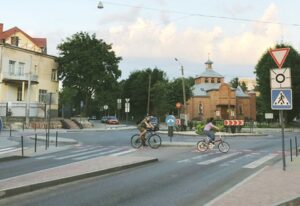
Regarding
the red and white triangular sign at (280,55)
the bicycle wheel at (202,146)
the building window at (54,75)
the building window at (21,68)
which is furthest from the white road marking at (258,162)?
the building window at (54,75)

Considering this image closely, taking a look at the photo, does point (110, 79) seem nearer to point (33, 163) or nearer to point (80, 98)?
point (80, 98)

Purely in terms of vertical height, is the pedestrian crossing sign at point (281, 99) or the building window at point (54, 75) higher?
the building window at point (54, 75)

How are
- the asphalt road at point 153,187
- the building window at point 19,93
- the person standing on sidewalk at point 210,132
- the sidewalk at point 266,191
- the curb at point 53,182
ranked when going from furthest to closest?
the building window at point 19,93
the person standing on sidewalk at point 210,132
the curb at point 53,182
the asphalt road at point 153,187
the sidewalk at point 266,191

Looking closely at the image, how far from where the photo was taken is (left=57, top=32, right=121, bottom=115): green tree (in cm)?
5519

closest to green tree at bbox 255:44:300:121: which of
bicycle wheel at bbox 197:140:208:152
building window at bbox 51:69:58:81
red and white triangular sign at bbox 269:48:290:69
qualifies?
building window at bbox 51:69:58:81

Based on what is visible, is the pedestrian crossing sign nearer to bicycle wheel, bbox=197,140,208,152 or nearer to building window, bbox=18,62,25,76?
bicycle wheel, bbox=197,140,208,152

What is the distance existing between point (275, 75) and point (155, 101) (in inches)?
3068

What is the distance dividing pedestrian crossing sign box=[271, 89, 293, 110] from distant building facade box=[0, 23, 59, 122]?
3615cm

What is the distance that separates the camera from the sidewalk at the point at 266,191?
27.1 ft

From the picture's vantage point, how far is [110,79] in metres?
56.1

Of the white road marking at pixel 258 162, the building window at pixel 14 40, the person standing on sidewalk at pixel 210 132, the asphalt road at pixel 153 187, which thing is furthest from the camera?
the building window at pixel 14 40

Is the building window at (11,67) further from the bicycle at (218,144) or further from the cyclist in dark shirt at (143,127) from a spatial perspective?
the bicycle at (218,144)

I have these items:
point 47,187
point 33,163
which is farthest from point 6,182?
point 33,163

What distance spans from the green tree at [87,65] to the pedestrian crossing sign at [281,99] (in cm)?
4322
